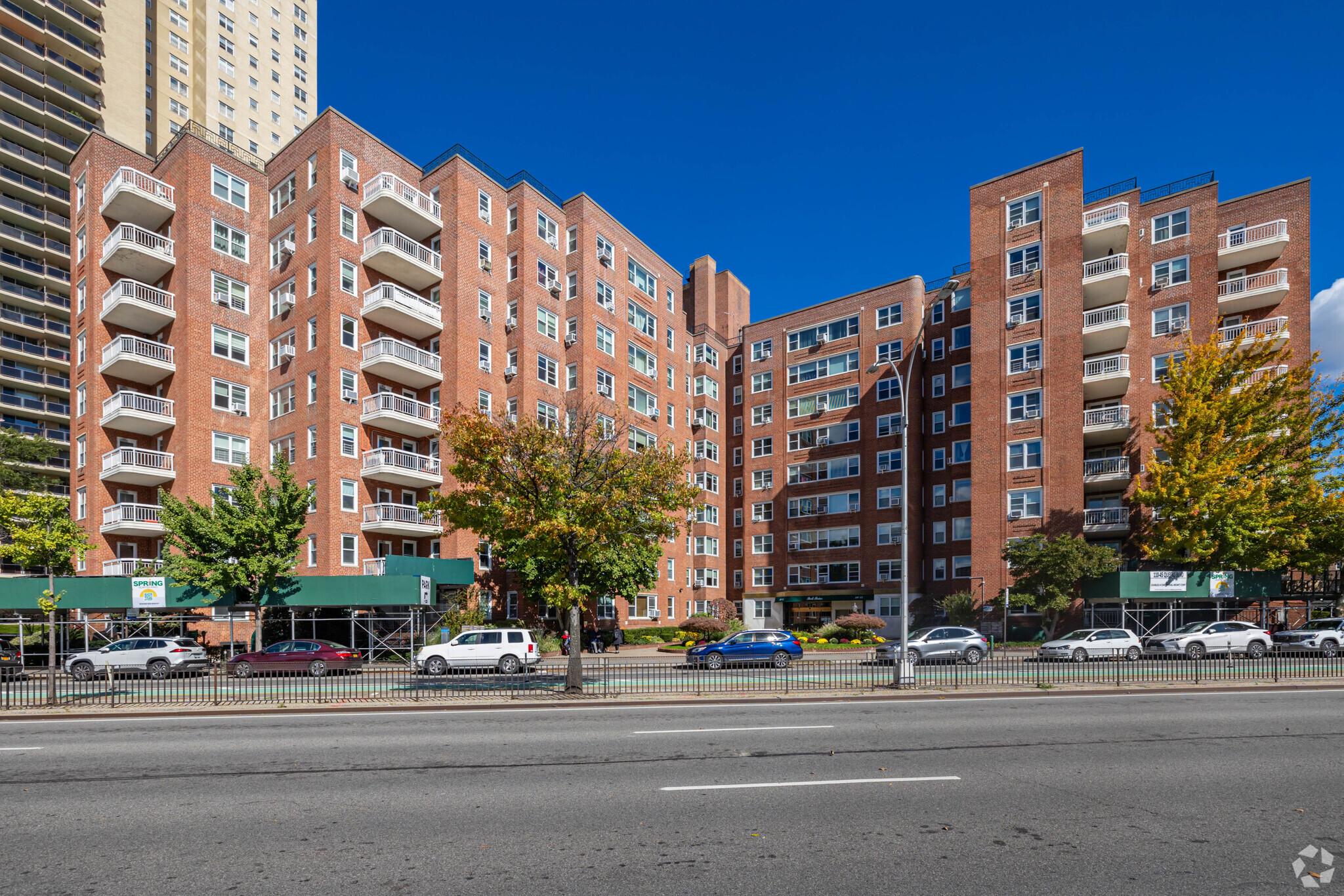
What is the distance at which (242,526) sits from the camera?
1246 inches

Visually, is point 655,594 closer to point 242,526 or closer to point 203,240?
point 242,526

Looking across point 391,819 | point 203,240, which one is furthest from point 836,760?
point 203,240

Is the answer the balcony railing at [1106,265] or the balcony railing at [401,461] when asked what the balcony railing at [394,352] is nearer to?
the balcony railing at [401,461]

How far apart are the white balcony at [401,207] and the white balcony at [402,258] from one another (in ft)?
2.55

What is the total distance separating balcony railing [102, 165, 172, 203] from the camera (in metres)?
40.1

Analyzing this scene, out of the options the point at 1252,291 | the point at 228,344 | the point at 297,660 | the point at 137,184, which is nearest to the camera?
the point at 297,660

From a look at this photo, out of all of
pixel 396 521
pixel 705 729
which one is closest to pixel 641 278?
pixel 396 521

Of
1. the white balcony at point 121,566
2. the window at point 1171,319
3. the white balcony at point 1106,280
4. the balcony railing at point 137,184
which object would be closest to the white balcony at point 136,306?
the balcony railing at point 137,184

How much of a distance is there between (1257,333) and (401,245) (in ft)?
156

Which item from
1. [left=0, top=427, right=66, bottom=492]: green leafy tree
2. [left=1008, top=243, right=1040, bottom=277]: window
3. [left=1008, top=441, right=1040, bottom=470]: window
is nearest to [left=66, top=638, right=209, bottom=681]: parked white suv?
[left=0, top=427, right=66, bottom=492]: green leafy tree

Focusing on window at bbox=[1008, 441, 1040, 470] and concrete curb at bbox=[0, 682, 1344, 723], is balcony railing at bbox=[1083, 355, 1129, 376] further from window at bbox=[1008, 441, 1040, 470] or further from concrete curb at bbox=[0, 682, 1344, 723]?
concrete curb at bbox=[0, 682, 1344, 723]

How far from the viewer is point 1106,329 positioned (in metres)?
46.8

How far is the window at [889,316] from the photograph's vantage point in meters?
58.9

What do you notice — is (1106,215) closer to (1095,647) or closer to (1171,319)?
(1171,319)
